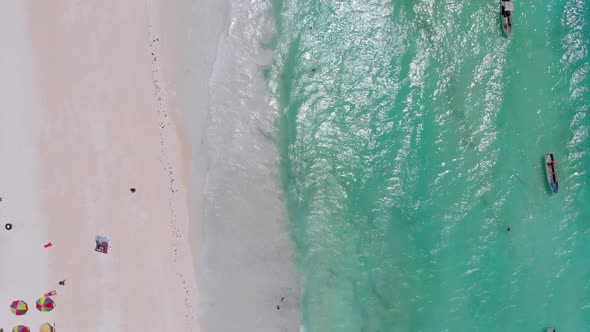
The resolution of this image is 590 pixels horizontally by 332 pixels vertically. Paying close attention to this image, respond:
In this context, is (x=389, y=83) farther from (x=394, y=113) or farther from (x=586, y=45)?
(x=586, y=45)

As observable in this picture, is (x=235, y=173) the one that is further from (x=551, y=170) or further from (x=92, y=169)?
(x=551, y=170)

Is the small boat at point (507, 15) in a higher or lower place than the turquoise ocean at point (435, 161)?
higher

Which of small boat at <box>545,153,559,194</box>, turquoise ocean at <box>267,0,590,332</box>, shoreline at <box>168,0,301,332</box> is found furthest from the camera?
small boat at <box>545,153,559,194</box>

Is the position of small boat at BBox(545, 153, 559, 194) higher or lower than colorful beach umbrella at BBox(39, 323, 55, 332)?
higher

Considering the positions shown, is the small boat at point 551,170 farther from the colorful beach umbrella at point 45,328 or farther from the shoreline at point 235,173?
the colorful beach umbrella at point 45,328

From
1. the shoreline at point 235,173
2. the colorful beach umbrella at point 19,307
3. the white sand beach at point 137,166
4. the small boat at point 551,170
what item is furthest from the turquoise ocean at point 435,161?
the colorful beach umbrella at point 19,307

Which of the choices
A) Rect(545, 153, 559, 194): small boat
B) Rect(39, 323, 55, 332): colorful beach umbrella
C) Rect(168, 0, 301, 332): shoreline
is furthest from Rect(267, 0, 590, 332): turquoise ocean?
Rect(39, 323, 55, 332): colorful beach umbrella

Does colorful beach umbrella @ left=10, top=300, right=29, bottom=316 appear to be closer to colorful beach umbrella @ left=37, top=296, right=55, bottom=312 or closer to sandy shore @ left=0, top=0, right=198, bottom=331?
sandy shore @ left=0, top=0, right=198, bottom=331
